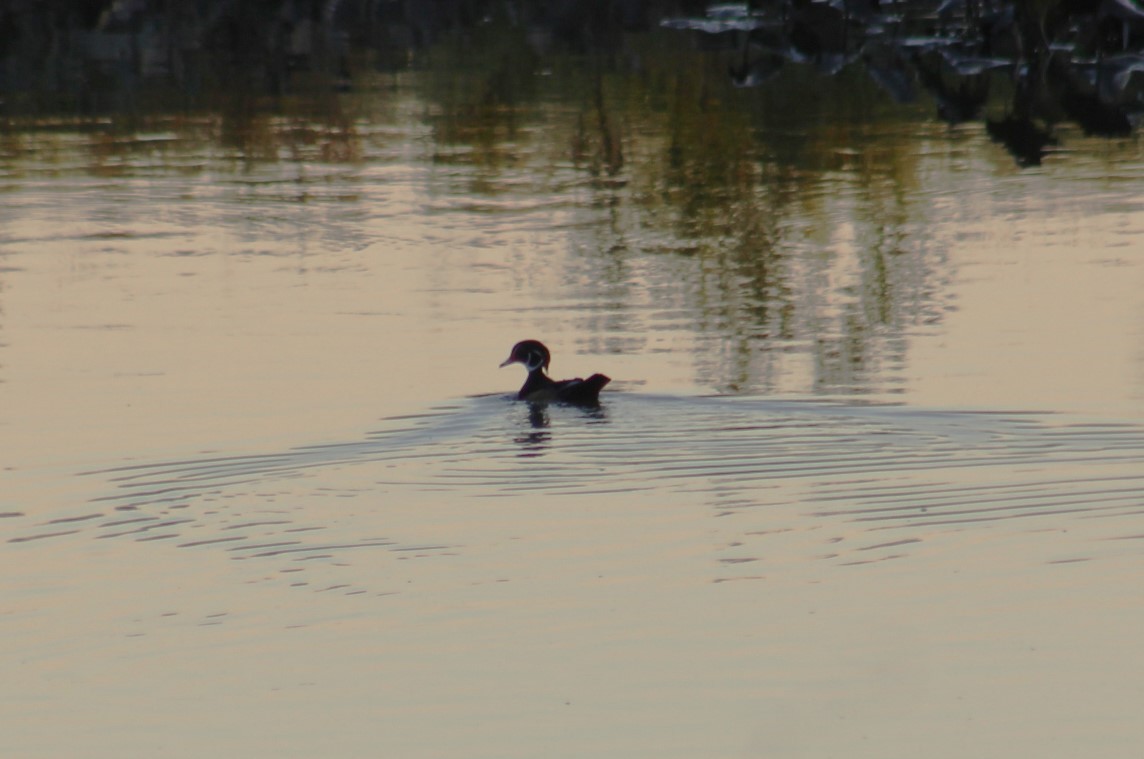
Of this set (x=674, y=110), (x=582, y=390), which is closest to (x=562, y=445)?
(x=582, y=390)

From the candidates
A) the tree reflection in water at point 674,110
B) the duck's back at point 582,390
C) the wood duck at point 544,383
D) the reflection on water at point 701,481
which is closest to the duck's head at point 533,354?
the wood duck at point 544,383

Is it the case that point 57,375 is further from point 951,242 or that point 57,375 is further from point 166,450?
point 951,242

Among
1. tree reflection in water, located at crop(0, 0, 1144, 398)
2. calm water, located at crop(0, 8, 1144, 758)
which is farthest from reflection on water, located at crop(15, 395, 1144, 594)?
tree reflection in water, located at crop(0, 0, 1144, 398)

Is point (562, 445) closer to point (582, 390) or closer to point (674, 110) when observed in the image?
point (582, 390)

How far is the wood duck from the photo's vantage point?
11500 millimetres

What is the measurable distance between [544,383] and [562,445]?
1.05 meters

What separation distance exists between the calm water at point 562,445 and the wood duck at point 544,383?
15cm

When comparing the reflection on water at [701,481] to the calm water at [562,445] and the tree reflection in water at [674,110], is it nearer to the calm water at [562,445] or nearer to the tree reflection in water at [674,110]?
the calm water at [562,445]

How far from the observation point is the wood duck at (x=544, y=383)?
37.7 ft

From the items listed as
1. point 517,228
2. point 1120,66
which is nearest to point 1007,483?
point 517,228

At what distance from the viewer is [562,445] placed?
10.8 m

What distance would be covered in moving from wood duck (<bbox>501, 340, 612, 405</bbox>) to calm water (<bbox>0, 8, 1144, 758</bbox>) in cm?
15

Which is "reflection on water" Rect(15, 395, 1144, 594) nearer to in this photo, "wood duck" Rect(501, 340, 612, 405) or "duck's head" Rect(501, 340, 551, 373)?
"wood duck" Rect(501, 340, 612, 405)

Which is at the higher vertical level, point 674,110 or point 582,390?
point 674,110
